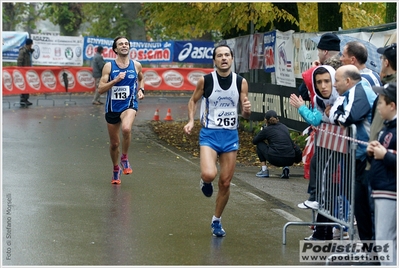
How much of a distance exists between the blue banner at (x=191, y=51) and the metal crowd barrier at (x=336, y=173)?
98.4 ft

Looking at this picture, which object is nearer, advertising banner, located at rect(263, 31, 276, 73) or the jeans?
the jeans

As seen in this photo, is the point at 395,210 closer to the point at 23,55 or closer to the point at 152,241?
the point at 152,241

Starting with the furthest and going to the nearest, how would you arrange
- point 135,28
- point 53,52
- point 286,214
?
point 135,28
point 53,52
point 286,214

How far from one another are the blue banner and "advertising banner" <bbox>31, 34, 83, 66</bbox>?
15.6 feet

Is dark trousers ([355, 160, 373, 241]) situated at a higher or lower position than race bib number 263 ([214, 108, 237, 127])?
lower

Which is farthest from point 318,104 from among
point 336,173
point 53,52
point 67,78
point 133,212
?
point 53,52

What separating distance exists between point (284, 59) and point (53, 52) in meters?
19.8

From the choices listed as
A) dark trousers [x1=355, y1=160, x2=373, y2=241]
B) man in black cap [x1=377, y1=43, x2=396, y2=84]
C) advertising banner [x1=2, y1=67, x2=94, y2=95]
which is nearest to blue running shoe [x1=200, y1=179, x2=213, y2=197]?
dark trousers [x1=355, y1=160, x2=373, y2=241]

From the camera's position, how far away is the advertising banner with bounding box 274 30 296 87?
16544 millimetres

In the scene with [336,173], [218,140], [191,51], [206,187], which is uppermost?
[191,51]

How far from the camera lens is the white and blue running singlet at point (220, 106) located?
862 cm

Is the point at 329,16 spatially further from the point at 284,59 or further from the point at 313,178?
the point at 313,178

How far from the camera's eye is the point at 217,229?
333 inches

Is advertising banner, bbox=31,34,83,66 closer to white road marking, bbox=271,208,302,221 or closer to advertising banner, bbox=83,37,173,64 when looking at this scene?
advertising banner, bbox=83,37,173,64
